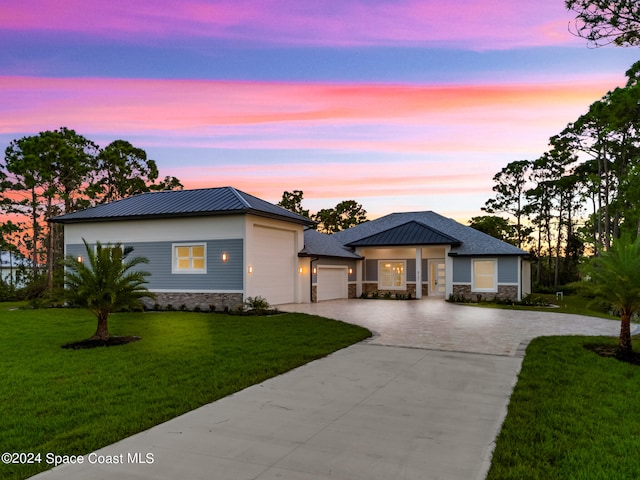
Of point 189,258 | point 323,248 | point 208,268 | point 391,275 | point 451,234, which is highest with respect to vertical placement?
point 451,234

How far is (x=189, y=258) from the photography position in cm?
1912

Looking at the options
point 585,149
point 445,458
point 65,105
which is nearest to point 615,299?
point 445,458

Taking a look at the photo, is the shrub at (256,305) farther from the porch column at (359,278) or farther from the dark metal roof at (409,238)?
the dark metal roof at (409,238)

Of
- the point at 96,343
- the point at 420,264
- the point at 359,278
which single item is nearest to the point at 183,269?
the point at 96,343

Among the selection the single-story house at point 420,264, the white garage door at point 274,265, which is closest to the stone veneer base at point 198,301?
the white garage door at point 274,265

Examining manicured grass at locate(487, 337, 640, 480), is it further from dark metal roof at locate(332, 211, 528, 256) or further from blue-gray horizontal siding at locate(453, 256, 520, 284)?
dark metal roof at locate(332, 211, 528, 256)

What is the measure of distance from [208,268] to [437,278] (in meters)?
15.1

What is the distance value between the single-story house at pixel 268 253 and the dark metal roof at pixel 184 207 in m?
0.06

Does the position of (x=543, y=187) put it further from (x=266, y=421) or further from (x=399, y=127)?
(x=266, y=421)

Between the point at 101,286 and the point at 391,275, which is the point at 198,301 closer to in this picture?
the point at 101,286

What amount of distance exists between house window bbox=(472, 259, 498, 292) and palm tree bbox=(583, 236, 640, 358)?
1545cm

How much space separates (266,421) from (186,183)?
1702 inches

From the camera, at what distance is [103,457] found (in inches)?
155

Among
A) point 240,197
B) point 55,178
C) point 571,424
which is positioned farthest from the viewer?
point 55,178
